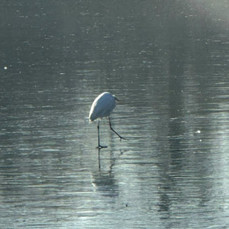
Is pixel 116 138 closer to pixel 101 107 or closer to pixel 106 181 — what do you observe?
pixel 101 107

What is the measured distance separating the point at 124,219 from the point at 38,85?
47.7 feet

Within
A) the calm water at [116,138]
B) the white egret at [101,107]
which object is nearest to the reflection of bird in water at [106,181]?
the calm water at [116,138]

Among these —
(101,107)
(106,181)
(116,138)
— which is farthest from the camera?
(116,138)

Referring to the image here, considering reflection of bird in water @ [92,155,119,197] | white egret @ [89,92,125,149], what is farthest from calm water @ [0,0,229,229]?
white egret @ [89,92,125,149]

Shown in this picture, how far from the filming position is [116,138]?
55.3 ft

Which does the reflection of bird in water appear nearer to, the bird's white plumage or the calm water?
the calm water

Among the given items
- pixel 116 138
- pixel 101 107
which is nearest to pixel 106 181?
pixel 101 107

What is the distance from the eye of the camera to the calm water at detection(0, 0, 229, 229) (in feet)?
37.7

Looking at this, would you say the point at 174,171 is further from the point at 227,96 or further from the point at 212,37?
the point at 212,37

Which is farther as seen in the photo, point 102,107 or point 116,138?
point 116,138

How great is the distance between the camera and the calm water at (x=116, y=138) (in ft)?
37.7

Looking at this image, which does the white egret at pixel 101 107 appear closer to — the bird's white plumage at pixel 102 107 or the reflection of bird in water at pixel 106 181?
the bird's white plumage at pixel 102 107

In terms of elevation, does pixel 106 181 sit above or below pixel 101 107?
below

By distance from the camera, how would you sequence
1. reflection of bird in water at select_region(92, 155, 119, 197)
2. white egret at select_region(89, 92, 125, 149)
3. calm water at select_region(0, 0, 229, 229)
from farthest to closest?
Result: white egret at select_region(89, 92, 125, 149), reflection of bird in water at select_region(92, 155, 119, 197), calm water at select_region(0, 0, 229, 229)
